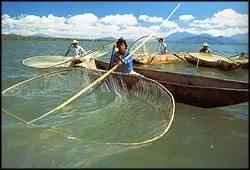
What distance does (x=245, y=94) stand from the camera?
223 inches

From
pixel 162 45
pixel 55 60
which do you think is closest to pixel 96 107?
pixel 55 60

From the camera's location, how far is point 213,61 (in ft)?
53.6

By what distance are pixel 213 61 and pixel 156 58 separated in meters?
3.32

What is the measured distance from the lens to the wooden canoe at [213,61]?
15258 mm

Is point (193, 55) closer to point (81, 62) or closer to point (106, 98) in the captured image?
point (81, 62)

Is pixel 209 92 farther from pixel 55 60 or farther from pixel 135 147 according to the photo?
pixel 55 60

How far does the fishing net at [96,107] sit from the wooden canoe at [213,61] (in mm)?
9875

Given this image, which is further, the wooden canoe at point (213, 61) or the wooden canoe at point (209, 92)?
the wooden canoe at point (213, 61)

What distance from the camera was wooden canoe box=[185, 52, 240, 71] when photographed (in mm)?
15258

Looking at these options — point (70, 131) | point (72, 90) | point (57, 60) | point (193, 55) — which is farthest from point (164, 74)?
point (193, 55)

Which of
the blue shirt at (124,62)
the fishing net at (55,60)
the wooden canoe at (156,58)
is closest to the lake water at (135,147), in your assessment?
the blue shirt at (124,62)

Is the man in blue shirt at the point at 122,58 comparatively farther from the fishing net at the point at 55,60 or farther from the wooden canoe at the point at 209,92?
the fishing net at the point at 55,60

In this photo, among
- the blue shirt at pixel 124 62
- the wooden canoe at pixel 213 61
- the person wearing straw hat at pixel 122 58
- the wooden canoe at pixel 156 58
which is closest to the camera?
the person wearing straw hat at pixel 122 58

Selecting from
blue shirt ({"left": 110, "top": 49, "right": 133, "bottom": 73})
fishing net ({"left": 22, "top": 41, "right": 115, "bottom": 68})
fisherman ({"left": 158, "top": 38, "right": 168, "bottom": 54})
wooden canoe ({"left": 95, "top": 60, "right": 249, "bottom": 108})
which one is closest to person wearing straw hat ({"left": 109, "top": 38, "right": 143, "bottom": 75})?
blue shirt ({"left": 110, "top": 49, "right": 133, "bottom": 73})
